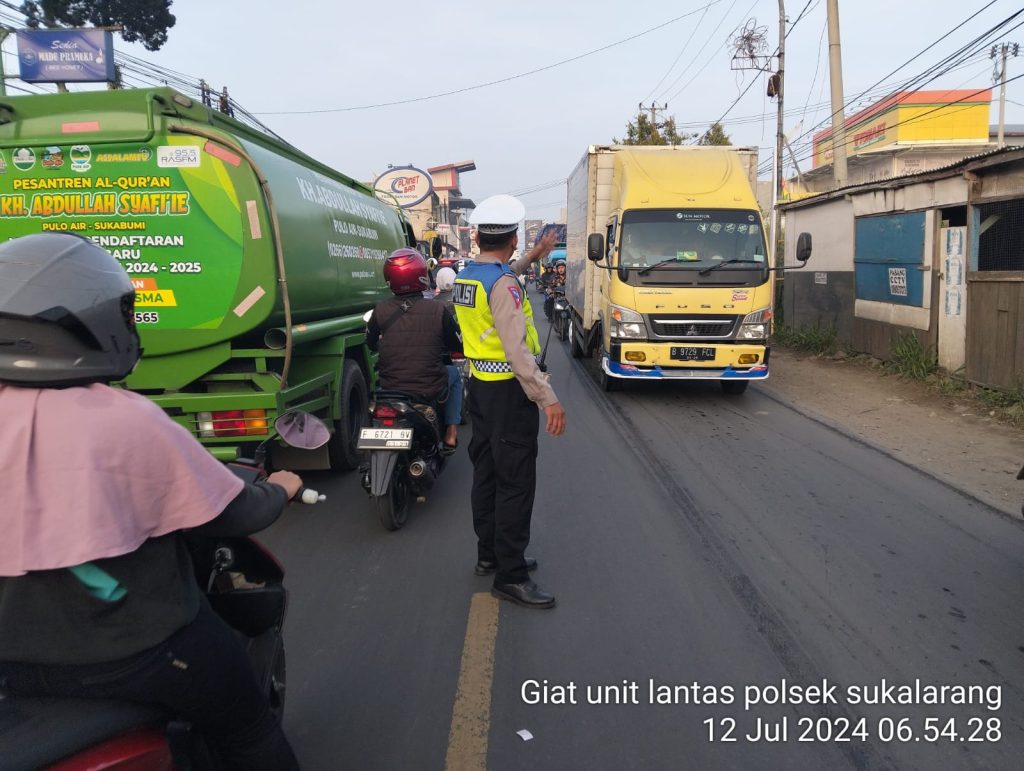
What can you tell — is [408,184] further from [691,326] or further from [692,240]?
[691,326]

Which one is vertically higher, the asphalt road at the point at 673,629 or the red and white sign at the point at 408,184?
the red and white sign at the point at 408,184

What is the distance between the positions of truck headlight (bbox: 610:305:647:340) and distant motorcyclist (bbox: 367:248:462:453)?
13.4 ft

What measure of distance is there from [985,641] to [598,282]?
8.09 metres

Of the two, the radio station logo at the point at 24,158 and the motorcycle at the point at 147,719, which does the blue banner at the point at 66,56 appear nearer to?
the radio station logo at the point at 24,158

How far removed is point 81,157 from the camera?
479 cm

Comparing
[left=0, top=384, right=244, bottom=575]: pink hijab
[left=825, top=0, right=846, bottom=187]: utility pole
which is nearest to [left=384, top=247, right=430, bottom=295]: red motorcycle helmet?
[left=0, top=384, right=244, bottom=575]: pink hijab

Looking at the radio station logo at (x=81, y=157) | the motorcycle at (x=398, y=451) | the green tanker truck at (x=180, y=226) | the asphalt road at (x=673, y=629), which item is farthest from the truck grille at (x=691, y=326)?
the radio station logo at (x=81, y=157)

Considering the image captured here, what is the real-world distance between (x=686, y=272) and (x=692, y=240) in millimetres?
518

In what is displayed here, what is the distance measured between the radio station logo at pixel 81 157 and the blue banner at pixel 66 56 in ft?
52.0

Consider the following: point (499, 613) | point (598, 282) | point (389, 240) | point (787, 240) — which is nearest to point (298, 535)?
point (499, 613)

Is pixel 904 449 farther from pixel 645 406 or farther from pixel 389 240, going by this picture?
pixel 389 240

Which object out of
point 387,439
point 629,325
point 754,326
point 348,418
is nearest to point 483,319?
point 387,439

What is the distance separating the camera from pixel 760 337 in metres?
9.05

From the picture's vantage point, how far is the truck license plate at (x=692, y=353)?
9047 millimetres
